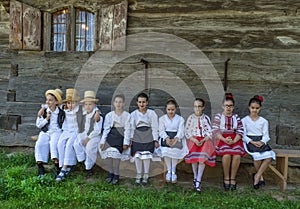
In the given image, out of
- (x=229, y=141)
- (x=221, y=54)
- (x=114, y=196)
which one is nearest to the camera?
(x=114, y=196)

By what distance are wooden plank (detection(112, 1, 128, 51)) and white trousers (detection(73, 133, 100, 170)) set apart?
1.67m

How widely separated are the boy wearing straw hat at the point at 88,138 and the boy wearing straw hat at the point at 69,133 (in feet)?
0.26

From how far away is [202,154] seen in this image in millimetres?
4340

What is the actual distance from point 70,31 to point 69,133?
1921mm

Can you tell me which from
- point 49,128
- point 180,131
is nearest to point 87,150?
point 49,128

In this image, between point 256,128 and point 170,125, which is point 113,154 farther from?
point 256,128

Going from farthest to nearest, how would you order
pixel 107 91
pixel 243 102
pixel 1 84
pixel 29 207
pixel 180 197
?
pixel 1 84 < pixel 107 91 < pixel 243 102 < pixel 180 197 < pixel 29 207

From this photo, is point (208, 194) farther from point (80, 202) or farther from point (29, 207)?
point (29, 207)

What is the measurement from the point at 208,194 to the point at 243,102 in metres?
1.78

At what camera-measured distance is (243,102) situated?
16.8 ft

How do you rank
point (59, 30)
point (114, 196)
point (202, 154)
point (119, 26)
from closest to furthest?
1. point (114, 196)
2. point (202, 154)
3. point (119, 26)
4. point (59, 30)

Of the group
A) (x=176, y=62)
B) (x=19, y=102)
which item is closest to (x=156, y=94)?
(x=176, y=62)

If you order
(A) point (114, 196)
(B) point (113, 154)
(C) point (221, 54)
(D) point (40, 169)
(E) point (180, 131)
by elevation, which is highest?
(C) point (221, 54)

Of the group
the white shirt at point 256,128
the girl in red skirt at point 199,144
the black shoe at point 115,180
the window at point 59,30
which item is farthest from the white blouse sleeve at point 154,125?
the window at point 59,30
